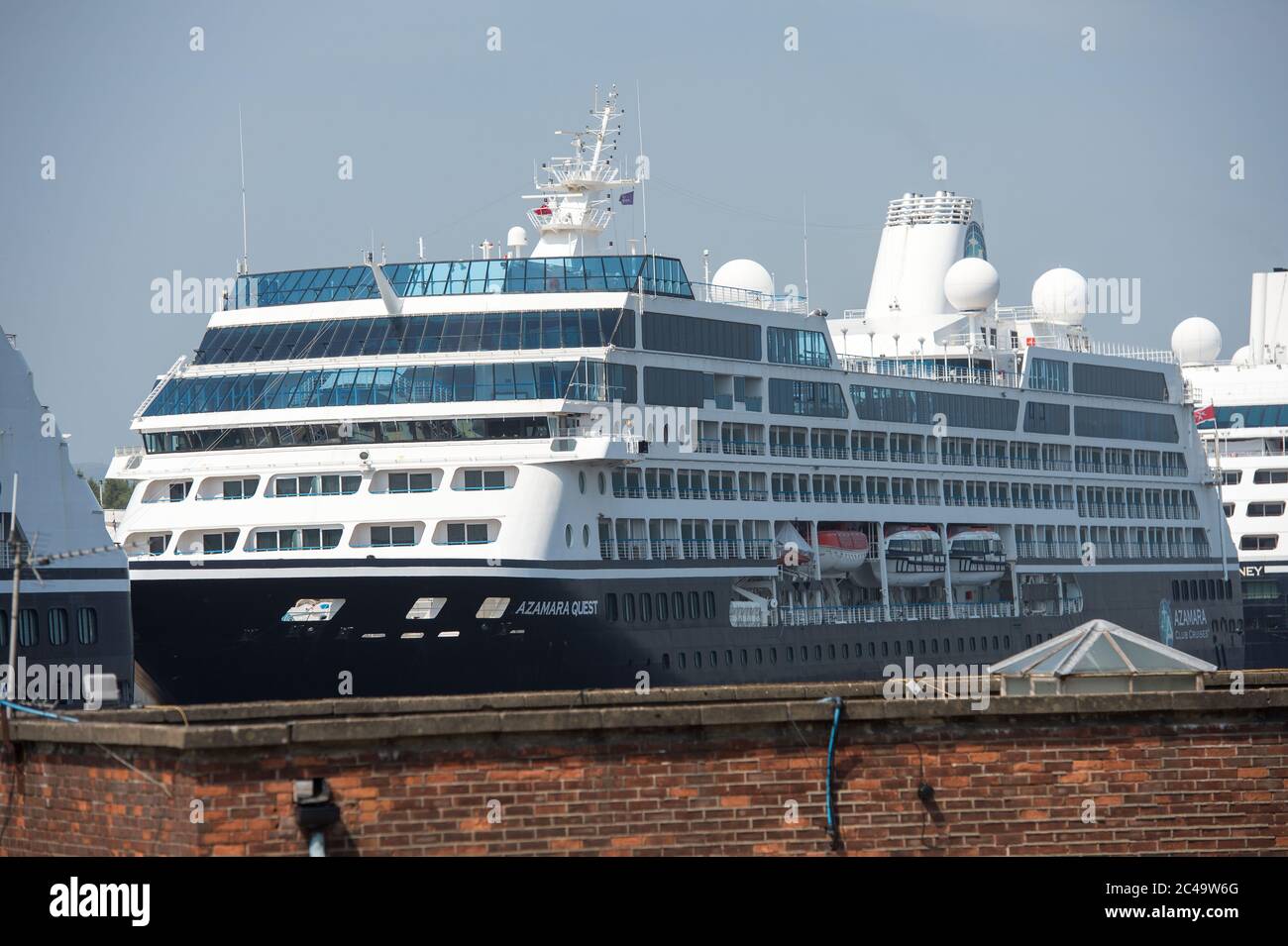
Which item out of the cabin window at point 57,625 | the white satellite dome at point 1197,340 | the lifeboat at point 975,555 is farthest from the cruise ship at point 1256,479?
the cabin window at point 57,625

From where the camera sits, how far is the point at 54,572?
4266 centimetres

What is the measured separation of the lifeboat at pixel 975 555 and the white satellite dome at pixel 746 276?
31.9 feet

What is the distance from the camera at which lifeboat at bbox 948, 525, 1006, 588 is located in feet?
226

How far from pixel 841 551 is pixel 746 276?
10.2 metres

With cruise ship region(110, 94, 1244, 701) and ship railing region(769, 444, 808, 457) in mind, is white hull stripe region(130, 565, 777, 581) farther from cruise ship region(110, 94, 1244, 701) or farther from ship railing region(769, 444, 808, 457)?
ship railing region(769, 444, 808, 457)

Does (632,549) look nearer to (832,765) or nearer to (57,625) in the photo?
(57,625)

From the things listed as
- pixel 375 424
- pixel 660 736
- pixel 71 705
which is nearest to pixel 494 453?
pixel 375 424

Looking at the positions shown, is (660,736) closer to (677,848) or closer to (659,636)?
(677,848)

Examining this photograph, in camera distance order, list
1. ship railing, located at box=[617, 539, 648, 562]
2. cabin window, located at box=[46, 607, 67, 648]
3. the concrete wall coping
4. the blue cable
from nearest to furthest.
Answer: the concrete wall coping < the blue cable < cabin window, located at box=[46, 607, 67, 648] < ship railing, located at box=[617, 539, 648, 562]

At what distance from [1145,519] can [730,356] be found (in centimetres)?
2533

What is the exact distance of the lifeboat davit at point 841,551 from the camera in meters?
63.3

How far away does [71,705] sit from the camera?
42.1m

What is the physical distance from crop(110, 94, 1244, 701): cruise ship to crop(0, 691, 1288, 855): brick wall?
1134 inches
